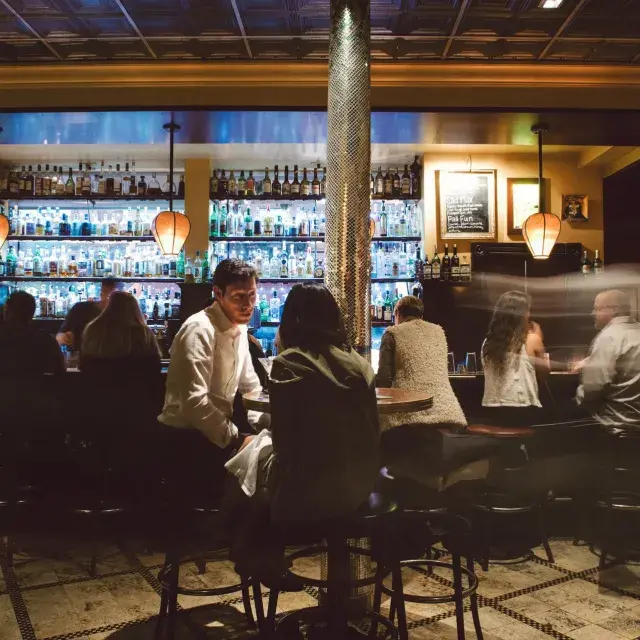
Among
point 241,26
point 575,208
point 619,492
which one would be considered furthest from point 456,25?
point 575,208

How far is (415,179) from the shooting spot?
22.2ft

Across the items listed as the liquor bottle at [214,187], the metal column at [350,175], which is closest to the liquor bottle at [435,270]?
the liquor bottle at [214,187]

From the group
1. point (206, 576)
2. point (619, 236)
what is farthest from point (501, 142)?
point (206, 576)

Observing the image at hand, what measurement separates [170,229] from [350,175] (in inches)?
111

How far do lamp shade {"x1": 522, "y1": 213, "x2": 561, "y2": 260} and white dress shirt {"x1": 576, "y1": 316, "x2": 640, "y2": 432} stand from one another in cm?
218

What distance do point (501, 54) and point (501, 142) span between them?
3.75 feet

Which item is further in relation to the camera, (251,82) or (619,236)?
(619,236)

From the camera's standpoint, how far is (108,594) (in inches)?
113

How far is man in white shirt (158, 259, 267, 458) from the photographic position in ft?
7.73

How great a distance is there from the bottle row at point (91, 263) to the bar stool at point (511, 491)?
4157 mm

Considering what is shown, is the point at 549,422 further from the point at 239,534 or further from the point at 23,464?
the point at 23,464

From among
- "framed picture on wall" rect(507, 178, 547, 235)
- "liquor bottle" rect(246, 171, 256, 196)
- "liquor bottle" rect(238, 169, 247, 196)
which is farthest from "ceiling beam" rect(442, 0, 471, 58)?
"liquor bottle" rect(238, 169, 247, 196)

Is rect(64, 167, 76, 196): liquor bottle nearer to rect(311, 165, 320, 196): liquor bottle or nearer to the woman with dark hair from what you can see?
rect(311, 165, 320, 196): liquor bottle

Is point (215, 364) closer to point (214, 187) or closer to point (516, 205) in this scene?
point (214, 187)
